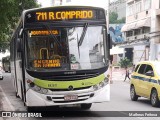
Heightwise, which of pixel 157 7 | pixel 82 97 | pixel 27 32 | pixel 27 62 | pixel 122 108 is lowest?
pixel 122 108

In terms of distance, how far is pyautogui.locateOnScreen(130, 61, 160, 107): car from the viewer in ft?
46.2

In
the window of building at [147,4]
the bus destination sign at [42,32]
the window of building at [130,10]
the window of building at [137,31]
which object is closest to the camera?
the bus destination sign at [42,32]

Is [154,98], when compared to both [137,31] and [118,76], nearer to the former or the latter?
[118,76]

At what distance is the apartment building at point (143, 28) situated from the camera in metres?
44.4

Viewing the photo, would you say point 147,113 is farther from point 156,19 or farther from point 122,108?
point 156,19

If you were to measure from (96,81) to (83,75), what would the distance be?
45cm

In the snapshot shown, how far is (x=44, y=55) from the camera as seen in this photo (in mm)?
11133

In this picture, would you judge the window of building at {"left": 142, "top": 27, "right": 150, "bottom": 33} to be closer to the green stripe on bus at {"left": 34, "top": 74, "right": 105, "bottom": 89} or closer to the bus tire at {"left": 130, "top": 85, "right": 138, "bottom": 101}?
the bus tire at {"left": 130, "top": 85, "right": 138, "bottom": 101}

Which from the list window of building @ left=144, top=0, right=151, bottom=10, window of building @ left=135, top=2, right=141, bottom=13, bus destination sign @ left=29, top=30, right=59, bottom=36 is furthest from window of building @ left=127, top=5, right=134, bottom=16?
bus destination sign @ left=29, top=30, right=59, bottom=36

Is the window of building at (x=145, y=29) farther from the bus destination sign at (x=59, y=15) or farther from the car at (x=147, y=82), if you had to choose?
the bus destination sign at (x=59, y=15)

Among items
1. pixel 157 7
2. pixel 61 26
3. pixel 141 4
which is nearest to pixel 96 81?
pixel 61 26

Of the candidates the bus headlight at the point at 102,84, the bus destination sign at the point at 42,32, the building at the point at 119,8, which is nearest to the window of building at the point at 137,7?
the bus headlight at the point at 102,84

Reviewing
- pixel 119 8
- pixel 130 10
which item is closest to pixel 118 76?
pixel 130 10

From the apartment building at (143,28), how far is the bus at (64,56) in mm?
32928
